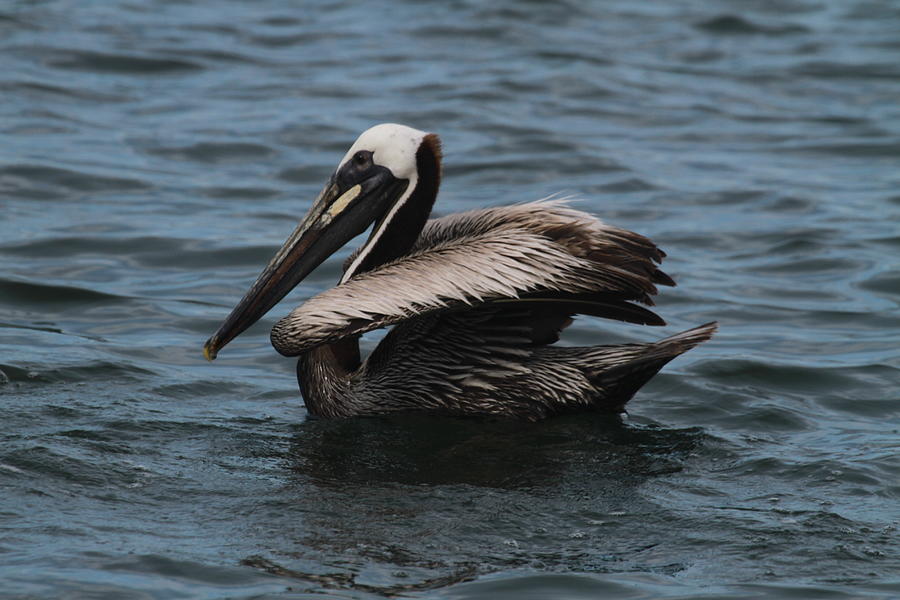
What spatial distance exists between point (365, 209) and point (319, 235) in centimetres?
23

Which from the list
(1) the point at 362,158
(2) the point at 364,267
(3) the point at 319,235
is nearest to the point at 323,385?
(2) the point at 364,267

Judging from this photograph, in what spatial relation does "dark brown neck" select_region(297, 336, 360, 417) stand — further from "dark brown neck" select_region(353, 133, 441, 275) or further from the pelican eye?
the pelican eye

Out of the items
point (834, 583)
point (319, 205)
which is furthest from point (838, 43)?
point (834, 583)

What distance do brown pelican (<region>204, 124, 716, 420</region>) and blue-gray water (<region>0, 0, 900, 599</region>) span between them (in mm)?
179

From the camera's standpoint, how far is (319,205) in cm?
613

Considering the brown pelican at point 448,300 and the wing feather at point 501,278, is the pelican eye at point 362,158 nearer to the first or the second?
the brown pelican at point 448,300

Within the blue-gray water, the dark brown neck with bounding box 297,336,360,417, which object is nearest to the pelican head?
the dark brown neck with bounding box 297,336,360,417

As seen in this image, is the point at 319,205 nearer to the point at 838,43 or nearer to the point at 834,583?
the point at 834,583

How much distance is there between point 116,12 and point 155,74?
272cm

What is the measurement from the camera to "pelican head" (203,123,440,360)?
6.01 meters

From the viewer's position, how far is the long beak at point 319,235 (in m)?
6.00

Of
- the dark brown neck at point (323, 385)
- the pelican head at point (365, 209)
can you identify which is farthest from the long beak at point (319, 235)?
the dark brown neck at point (323, 385)

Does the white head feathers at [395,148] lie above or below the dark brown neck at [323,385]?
above

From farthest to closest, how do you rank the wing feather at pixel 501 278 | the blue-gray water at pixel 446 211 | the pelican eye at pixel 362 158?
the pelican eye at pixel 362 158, the wing feather at pixel 501 278, the blue-gray water at pixel 446 211
